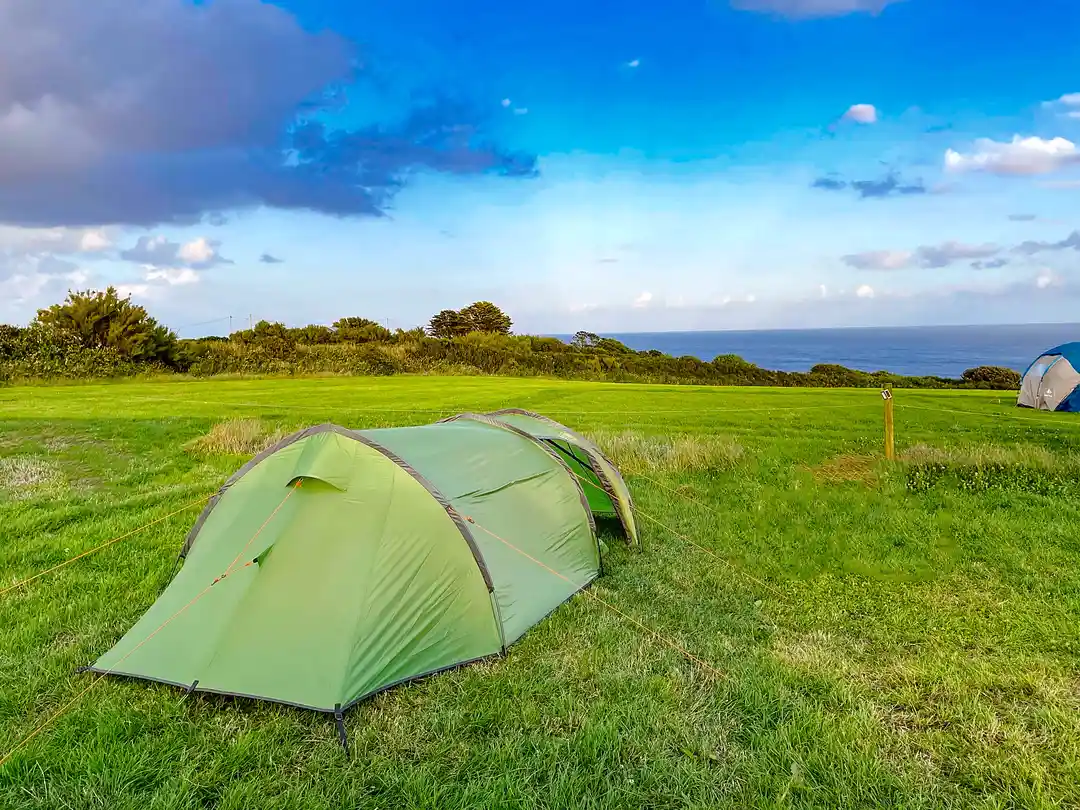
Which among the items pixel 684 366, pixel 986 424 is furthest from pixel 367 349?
pixel 986 424

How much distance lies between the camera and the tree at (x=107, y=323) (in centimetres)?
2728

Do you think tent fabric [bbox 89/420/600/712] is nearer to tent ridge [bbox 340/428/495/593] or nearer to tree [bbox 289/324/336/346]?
tent ridge [bbox 340/428/495/593]

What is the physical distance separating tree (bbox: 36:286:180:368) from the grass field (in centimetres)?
1898

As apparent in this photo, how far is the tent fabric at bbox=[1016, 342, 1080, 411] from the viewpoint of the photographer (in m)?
20.0

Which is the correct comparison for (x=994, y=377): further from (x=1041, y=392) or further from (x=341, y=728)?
(x=341, y=728)

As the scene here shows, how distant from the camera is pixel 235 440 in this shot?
13.2 m

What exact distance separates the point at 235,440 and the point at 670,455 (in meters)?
8.73

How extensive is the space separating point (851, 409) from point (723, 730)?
17.0 m

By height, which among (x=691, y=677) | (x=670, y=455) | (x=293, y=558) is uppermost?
(x=293, y=558)

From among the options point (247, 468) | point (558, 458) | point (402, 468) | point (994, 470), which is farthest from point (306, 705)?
point (994, 470)

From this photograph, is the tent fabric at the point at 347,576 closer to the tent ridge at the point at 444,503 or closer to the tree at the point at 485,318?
the tent ridge at the point at 444,503

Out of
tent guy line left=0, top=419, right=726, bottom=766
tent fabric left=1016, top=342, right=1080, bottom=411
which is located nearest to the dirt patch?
tent guy line left=0, top=419, right=726, bottom=766

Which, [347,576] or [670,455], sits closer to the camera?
[347,576]

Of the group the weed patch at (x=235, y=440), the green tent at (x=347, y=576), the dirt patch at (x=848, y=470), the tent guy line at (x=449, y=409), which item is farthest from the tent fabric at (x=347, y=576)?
the tent guy line at (x=449, y=409)
